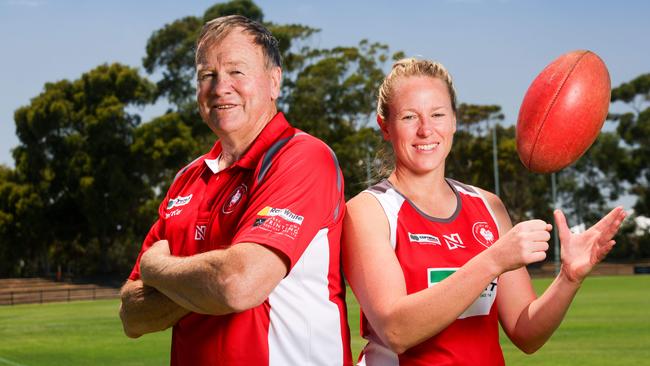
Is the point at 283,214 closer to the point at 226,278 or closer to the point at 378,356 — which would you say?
the point at 226,278

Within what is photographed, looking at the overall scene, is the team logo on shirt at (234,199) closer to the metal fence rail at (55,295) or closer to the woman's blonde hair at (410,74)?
the woman's blonde hair at (410,74)

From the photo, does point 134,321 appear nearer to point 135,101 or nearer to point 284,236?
point 284,236

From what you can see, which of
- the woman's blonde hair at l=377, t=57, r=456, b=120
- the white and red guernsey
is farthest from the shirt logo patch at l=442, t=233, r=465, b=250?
the woman's blonde hair at l=377, t=57, r=456, b=120

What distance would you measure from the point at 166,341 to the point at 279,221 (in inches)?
664

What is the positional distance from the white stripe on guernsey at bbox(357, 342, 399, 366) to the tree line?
51119 millimetres

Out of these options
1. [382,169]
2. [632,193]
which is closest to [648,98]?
[632,193]

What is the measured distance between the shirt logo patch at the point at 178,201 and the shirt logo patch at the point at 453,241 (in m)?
1.07

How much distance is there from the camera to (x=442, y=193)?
4027 mm

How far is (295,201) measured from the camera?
3.57m

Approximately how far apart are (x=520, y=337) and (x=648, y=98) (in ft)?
239

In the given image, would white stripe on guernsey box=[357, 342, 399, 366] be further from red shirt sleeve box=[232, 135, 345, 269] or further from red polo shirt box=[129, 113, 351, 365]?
red shirt sleeve box=[232, 135, 345, 269]

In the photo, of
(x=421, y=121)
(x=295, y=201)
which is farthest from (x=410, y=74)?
(x=295, y=201)

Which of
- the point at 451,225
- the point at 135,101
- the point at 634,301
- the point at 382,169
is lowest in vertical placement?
the point at 634,301

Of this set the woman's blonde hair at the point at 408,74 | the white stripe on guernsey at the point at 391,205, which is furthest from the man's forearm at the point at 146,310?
the woman's blonde hair at the point at 408,74
